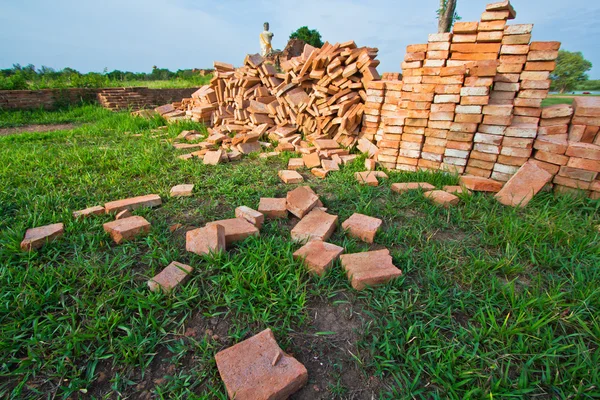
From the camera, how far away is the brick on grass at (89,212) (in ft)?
9.09

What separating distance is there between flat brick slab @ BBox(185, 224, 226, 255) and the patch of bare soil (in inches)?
34.3

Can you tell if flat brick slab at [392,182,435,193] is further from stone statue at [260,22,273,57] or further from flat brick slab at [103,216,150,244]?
stone statue at [260,22,273,57]

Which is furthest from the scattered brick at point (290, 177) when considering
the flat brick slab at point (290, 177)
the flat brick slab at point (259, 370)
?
the flat brick slab at point (259, 370)

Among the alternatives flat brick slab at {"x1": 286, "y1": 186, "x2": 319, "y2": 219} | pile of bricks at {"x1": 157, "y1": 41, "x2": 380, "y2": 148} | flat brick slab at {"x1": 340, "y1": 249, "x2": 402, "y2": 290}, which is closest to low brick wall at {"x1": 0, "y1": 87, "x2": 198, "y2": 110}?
pile of bricks at {"x1": 157, "y1": 41, "x2": 380, "y2": 148}

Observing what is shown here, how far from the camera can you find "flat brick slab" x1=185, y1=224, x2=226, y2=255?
2.24 meters

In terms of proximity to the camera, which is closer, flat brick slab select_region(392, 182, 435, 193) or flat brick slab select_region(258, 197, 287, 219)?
flat brick slab select_region(258, 197, 287, 219)

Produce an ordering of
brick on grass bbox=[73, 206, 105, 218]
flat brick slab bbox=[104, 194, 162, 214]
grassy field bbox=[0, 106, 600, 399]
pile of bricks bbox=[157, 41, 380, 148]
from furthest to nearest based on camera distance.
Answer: pile of bricks bbox=[157, 41, 380, 148]
flat brick slab bbox=[104, 194, 162, 214]
brick on grass bbox=[73, 206, 105, 218]
grassy field bbox=[0, 106, 600, 399]

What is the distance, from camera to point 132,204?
2.98m

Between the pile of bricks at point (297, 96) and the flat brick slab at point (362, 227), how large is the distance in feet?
9.14

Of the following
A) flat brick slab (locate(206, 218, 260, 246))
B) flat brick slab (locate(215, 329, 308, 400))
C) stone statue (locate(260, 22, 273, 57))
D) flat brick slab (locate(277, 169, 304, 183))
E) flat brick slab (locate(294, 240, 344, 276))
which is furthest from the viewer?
stone statue (locate(260, 22, 273, 57))

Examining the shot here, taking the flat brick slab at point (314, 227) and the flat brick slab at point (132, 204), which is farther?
the flat brick slab at point (132, 204)

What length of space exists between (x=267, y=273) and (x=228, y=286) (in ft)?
0.92

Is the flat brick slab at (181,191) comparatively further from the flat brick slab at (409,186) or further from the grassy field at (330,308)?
the flat brick slab at (409,186)

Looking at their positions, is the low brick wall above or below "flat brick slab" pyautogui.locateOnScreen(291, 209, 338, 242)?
above
